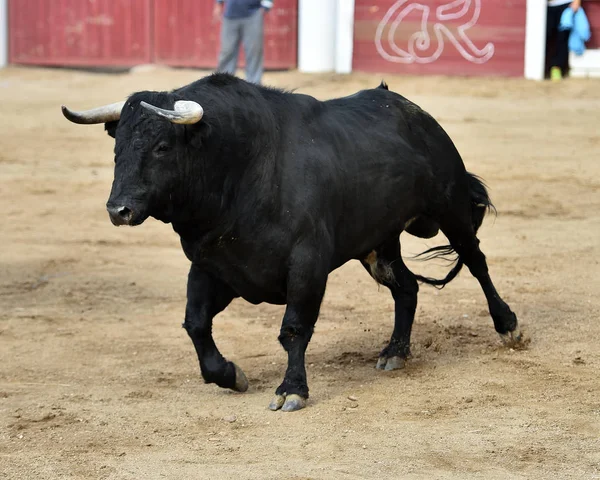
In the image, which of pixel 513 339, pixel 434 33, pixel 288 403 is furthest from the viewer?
pixel 434 33

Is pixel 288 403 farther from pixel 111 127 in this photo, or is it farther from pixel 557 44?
pixel 557 44

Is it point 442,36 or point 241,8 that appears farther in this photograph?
point 442,36

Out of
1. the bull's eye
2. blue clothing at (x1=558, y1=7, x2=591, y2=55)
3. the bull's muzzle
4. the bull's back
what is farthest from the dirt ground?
blue clothing at (x1=558, y1=7, x2=591, y2=55)

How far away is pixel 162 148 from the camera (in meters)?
5.07

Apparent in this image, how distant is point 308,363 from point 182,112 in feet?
6.06

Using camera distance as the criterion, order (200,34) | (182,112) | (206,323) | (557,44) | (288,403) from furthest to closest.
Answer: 1. (200,34)
2. (557,44)
3. (206,323)
4. (288,403)
5. (182,112)

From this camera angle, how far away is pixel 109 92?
16.1m

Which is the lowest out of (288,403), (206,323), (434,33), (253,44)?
(288,403)

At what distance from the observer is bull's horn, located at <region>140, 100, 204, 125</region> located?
195 inches

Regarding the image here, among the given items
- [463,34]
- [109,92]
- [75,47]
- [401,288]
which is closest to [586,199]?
[401,288]

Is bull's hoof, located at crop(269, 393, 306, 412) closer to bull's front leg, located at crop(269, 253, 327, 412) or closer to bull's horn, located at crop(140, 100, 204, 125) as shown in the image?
bull's front leg, located at crop(269, 253, 327, 412)

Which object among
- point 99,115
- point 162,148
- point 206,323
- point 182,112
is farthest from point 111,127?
point 206,323

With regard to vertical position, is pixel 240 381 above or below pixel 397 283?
below

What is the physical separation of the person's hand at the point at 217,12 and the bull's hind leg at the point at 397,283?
10.6 meters
